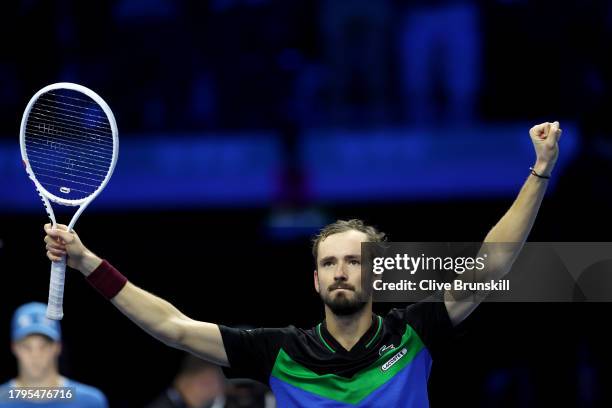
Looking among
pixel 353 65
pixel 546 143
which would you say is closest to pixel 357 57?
pixel 353 65

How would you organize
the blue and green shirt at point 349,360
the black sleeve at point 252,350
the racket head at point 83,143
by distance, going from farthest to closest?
1. the racket head at point 83,143
2. the black sleeve at point 252,350
3. the blue and green shirt at point 349,360

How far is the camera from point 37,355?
6414mm

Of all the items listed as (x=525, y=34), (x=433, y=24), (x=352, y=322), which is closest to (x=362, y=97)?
(x=433, y=24)

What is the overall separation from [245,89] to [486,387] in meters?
2.83

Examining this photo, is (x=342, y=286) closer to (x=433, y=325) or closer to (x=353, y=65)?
(x=433, y=325)

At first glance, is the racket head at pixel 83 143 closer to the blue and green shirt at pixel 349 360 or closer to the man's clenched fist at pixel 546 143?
the blue and green shirt at pixel 349 360

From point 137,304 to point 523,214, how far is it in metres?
1.56

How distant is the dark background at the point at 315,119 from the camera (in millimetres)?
8422

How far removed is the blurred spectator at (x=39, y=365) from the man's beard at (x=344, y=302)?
7.09 ft

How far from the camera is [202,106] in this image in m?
8.62

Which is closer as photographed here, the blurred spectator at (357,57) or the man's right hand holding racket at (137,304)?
the man's right hand holding racket at (137,304)

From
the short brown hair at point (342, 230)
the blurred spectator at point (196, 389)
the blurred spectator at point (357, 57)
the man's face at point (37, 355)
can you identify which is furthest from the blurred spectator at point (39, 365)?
the blurred spectator at point (357, 57)

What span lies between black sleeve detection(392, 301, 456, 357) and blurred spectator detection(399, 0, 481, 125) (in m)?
3.74

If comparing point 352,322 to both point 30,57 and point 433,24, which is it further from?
point 30,57
